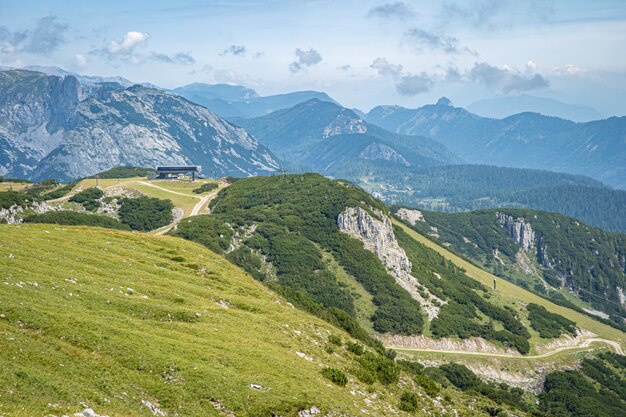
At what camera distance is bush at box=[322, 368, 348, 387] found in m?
41.0

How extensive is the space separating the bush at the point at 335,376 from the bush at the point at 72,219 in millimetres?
129894

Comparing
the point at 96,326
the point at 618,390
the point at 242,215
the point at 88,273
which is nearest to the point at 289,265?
the point at 242,215

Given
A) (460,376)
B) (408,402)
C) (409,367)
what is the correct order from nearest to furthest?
(408,402)
(409,367)
(460,376)

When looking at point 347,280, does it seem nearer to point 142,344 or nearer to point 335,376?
point 335,376

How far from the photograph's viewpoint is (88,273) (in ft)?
158

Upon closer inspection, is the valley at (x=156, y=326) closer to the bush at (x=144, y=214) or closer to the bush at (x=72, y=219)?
the bush at (x=72, y=219)

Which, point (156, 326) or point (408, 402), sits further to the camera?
point (408, 402)

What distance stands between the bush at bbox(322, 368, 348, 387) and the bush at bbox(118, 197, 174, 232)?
143473 millimetres

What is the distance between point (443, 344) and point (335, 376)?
125 m

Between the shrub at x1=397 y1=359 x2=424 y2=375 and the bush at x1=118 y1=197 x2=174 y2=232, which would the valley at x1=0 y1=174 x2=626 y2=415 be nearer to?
the shrub at x1=397 y1=359 x2=424 y2=375

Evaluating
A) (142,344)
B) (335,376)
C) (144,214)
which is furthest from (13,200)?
(335,376)

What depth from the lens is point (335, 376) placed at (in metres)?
41.3

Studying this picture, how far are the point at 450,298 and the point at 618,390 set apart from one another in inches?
2222

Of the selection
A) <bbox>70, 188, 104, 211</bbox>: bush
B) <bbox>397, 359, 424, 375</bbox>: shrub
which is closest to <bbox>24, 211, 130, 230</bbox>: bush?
<bbox>70, 188, 104, 211</bbox>: bush
